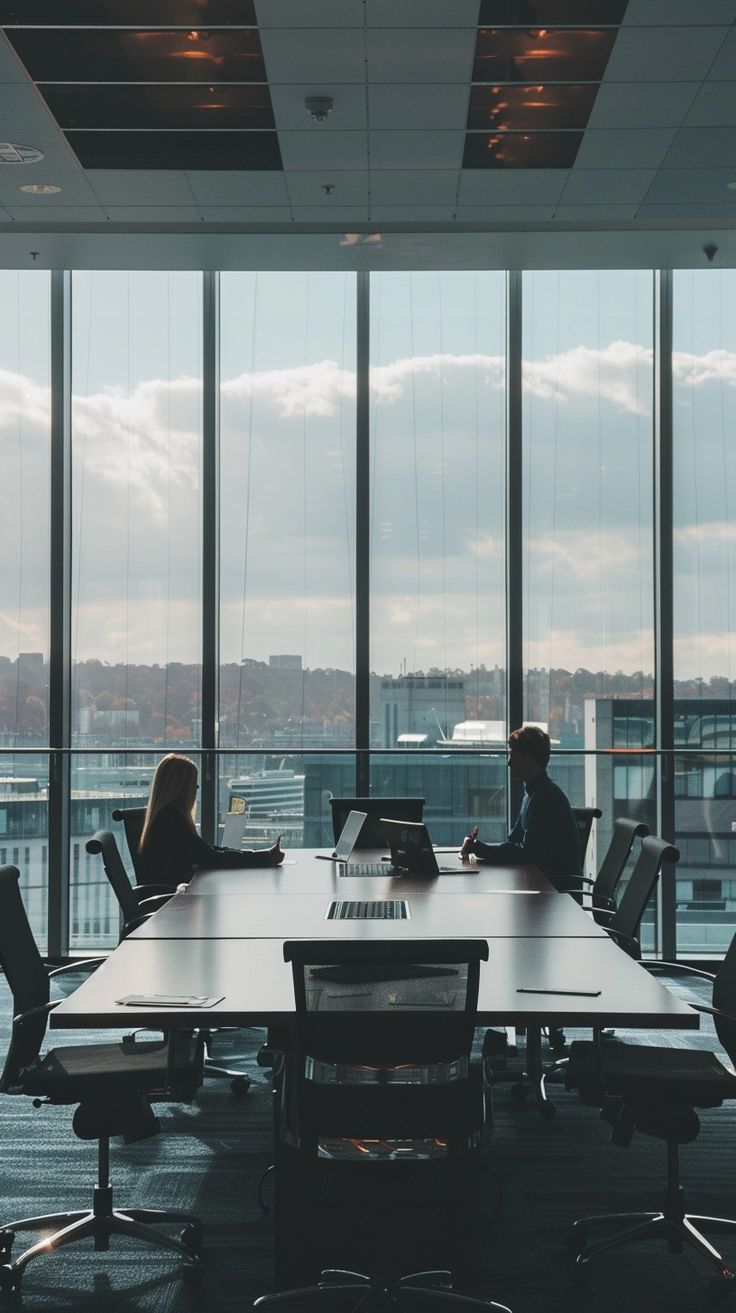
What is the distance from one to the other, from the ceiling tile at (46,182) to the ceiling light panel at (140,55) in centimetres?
85

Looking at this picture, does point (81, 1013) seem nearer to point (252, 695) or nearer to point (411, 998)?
point (411, 998)

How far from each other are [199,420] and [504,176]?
247 cm

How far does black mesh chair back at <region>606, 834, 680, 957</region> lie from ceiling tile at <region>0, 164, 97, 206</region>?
373 centimetres

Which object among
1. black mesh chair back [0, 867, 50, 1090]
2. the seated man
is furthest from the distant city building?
black mesh chair back [0, 867, 50, 1090]

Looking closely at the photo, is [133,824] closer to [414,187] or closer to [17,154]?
[17,154]

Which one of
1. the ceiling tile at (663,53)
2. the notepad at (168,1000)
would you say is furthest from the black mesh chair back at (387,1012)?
the ceiling tile at (663,53)

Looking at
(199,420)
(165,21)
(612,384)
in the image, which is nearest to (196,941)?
(165,21)

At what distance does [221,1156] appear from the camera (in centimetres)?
411

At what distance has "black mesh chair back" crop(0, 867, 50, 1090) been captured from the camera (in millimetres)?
3277

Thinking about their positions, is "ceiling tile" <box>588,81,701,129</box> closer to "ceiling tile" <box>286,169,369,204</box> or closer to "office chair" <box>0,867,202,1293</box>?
"ceiling tile" <box>286,169,369,204</box>

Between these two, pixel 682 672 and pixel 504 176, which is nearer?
pixel 504 176

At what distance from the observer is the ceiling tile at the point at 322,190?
5.44 m

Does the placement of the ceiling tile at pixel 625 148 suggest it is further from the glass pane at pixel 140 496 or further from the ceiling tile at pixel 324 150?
the glass pane at pixel 140 496

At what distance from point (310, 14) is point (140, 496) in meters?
3.54
